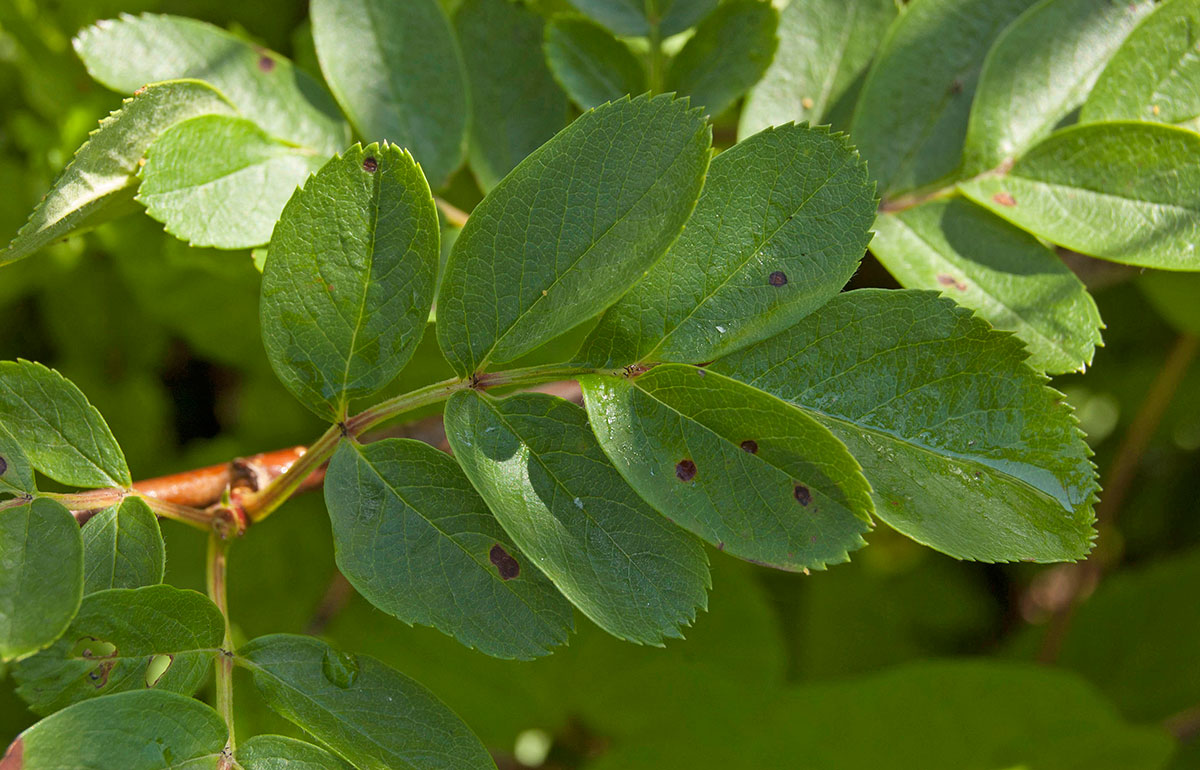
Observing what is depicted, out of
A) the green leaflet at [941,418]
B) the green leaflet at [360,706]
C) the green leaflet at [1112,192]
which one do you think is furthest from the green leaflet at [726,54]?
the green leaflet at [360,706]

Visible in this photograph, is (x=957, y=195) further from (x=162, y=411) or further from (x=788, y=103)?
(x=162, y=411)

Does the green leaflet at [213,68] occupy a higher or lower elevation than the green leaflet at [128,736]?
higher

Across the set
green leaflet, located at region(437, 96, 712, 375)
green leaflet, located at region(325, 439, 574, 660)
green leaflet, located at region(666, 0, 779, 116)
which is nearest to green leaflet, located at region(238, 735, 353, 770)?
green leaflet, located at region(325, 439, 574, 660)

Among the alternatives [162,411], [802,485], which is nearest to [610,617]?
[802,485]

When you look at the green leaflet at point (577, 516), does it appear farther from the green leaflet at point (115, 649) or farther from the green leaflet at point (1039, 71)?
the green leaflet at point (1039, 71)

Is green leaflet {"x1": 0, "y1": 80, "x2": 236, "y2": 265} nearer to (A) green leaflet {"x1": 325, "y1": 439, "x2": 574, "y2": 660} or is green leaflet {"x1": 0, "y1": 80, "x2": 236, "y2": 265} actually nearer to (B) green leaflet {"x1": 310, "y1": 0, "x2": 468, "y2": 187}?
(B) green leaflet {"x1": 310, "y1": 0, "x2": 468, "y2": 187}

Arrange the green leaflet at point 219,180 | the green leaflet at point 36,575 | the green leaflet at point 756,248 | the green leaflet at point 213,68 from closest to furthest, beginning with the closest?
1. the green leaflet at point 36,575
2. the green leaflet at point 756,248
3. the green leaflet at point 219,180
4. the green leaflet at point 213,68

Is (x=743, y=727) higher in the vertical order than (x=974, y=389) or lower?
lower
